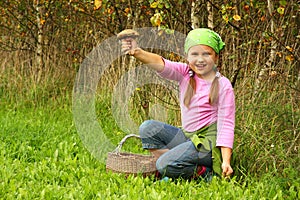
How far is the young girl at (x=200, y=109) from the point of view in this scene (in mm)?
3533

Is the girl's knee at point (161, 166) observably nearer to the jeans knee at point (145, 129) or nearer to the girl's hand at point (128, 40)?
the jeans knee at point (145, 129)

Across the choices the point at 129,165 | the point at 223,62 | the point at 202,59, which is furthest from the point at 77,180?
the point at 223,62

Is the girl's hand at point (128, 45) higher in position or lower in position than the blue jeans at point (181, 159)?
higher

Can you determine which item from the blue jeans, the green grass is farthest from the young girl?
the green grass

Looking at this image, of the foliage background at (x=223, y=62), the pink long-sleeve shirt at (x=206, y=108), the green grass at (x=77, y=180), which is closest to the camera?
the green grass at (x=77, y=180)

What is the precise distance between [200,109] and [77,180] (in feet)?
3.18

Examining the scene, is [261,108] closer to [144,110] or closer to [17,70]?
[144,110]

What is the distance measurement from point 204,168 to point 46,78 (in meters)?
3.56

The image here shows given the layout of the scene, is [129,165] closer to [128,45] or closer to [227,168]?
[227,168]

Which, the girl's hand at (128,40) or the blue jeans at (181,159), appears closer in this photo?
the girl's hand at (128,40)

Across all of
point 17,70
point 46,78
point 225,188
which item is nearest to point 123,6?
point 46,78

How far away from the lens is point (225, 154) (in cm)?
345

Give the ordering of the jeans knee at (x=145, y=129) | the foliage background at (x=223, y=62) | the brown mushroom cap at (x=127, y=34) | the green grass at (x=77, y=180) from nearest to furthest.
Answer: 1. the green grass at (x=77, y=180)
2. the brown mushroom cap at (x=127, y=34)
3. the foliage background at (x=223, y=62)
4. the jeans knee at (x=145, y=129)

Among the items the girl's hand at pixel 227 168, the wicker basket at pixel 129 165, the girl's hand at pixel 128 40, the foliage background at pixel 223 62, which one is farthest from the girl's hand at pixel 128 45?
the girl's hand at pixel 227 168
